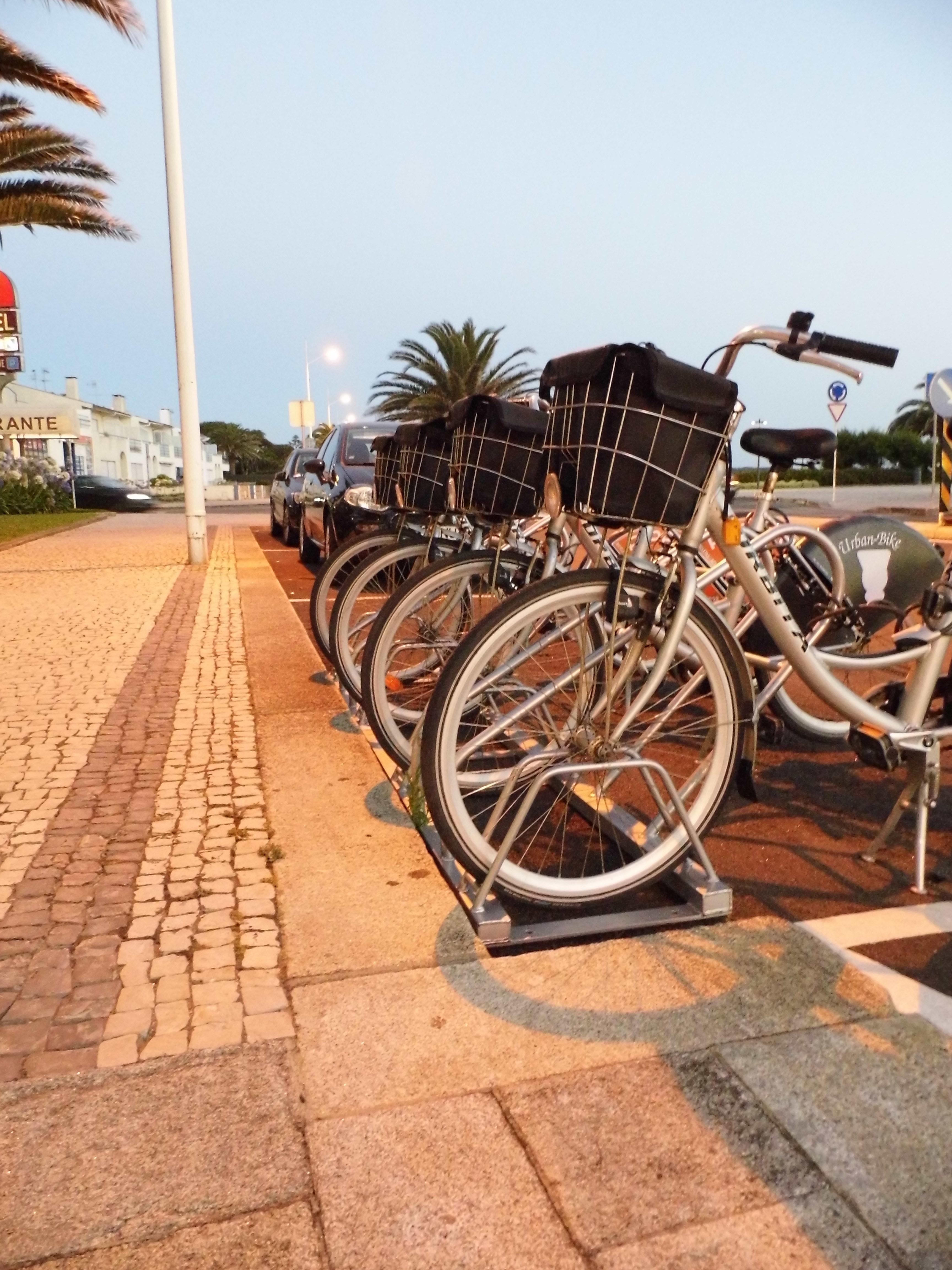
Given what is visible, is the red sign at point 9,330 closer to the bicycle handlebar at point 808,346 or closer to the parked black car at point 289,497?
the parked black car at point 289,497

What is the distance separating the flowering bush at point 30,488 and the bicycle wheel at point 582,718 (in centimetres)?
2965


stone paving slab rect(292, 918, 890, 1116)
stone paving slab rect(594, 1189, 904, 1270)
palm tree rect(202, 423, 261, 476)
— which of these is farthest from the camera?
palm tree rect(202, 423, 261, 476)

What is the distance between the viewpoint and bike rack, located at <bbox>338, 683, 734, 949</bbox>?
2783mm

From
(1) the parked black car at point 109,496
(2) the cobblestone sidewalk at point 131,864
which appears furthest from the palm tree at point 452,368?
(2) the cobblestone sidewalk at point 131,864

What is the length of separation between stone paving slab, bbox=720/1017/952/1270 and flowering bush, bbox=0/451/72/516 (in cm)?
3081

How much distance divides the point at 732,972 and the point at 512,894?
1.97 ft

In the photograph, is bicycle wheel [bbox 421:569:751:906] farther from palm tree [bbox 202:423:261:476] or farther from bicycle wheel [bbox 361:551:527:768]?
palm tree [bbox 202:423:261:476]

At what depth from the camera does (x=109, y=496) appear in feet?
119

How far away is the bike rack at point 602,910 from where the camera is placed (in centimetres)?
278


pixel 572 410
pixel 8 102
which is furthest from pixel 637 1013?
pixel 8 102

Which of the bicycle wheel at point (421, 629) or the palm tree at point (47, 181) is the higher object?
the palm tree at point (47, 181)

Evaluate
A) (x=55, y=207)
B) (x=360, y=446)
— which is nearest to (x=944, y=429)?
(x=360, y=446)

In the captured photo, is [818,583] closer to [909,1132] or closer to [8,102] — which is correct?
[909,1132]

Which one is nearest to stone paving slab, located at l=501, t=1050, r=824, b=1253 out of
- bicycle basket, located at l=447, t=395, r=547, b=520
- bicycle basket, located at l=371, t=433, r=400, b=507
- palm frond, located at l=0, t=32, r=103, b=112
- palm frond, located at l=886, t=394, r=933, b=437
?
bicycle basket, located at l=447, t=395, r=547, b=520
